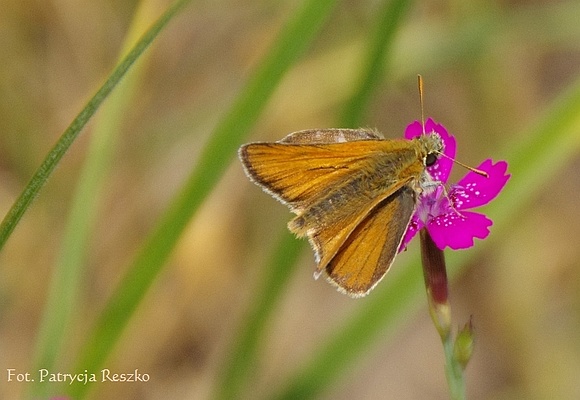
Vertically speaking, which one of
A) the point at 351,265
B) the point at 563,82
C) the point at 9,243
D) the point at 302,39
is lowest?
the point at 351,265

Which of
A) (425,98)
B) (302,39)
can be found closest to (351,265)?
(302,39)

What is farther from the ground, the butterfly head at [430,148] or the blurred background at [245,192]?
the blurred background at [245,192]

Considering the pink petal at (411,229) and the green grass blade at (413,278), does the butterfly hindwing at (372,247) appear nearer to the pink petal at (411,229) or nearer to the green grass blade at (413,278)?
the pink petal at (411,229)

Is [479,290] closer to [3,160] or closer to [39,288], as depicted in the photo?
[39,288]

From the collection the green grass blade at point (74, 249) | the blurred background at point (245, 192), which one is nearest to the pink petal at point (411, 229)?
the green grass blade at point (74, 249)

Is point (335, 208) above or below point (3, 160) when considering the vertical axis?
below

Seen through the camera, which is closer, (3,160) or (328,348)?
(328,348)

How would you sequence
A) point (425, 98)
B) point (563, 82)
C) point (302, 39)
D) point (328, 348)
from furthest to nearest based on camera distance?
point (563, 82) → point (425, 98) → point (328, 348) → point (302, 39)
